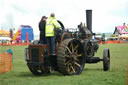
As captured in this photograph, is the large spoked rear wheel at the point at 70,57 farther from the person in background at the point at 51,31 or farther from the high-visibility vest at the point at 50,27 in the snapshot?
the high-visibility vest at the point at 50,27

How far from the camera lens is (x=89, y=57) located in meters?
11.2

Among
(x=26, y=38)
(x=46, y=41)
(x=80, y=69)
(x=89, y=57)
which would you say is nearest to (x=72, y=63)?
(x=80, y=69)

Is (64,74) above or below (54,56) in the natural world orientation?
below

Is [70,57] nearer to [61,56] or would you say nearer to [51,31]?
[61,56]

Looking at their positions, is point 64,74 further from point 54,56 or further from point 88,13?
point 88,13

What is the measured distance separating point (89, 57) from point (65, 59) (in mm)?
2657

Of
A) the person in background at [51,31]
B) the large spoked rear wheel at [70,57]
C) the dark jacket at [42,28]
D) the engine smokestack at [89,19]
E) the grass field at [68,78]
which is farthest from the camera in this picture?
the engine smokestack at [89,19]

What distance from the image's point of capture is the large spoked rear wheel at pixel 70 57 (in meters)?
8.38

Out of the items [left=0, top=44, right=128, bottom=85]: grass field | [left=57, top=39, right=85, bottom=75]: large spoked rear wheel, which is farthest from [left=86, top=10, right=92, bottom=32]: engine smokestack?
[left=57, top=39, right=85, bottom=75]: large spoked rear wheel

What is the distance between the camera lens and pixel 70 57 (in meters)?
8.95

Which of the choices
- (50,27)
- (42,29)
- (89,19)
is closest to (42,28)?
(42,29)

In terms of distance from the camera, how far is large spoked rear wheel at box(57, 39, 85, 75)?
8375 mm

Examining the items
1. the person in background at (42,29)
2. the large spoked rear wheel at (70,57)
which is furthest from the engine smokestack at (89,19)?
the person in background at (42,29)

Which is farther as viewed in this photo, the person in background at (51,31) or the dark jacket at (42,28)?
the dark jacket at (42,28)
